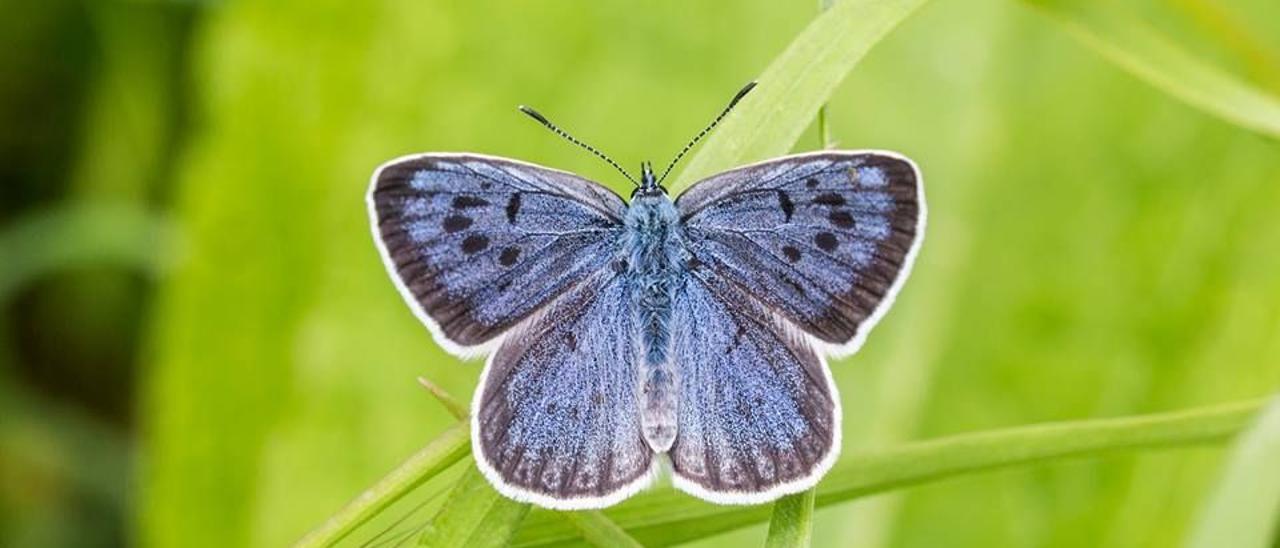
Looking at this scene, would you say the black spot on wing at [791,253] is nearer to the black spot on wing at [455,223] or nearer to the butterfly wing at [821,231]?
the butterfly wing at [821,231]

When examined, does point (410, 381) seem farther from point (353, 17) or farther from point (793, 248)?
point (793, 248)

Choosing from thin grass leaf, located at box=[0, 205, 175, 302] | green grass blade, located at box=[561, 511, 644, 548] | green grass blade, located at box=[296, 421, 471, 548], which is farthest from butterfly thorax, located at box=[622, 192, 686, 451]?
thin grass leaf, located at box=[0, 205, 175, 302]

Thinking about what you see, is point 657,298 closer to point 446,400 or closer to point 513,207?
point 513,207

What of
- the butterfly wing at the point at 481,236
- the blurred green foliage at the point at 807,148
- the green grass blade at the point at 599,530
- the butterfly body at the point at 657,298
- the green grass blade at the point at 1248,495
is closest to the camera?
the green grass blade at the point at 1248,495

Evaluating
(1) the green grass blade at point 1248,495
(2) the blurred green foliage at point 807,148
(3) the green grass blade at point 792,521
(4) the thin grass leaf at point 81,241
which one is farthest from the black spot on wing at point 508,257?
(4) the thin grass leaf at point 81,241

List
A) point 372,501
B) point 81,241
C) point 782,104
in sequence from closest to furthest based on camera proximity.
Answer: point 372,501, point 782,104, point 81,241

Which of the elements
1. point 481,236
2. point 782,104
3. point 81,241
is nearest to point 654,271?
point 481,236
